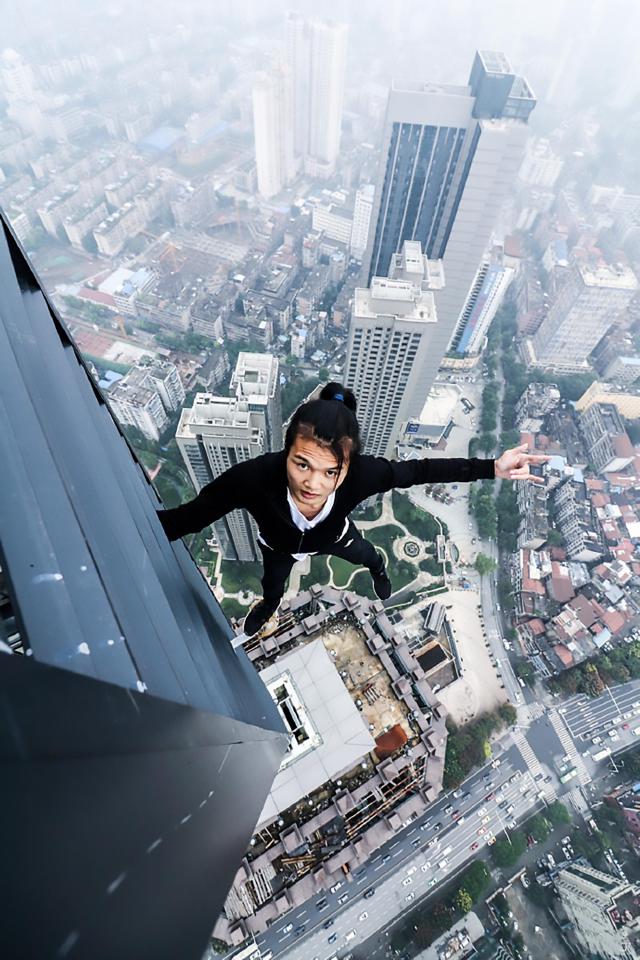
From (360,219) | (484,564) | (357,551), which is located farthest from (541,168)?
(357,551)

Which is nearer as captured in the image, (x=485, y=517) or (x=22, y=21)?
(x=485, y=517)

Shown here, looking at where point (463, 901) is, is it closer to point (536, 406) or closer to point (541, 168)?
point (536, 406)

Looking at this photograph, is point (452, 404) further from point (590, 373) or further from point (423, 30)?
point (423, 30)

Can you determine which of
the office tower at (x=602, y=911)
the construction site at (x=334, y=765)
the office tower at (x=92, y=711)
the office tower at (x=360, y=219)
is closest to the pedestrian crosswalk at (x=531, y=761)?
the office tower at (x=602, y=911)

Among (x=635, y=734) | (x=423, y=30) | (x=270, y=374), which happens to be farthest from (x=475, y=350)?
(x=423, y=30)

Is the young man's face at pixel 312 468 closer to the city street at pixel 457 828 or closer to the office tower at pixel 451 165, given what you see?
the city street at pixel 457 828
